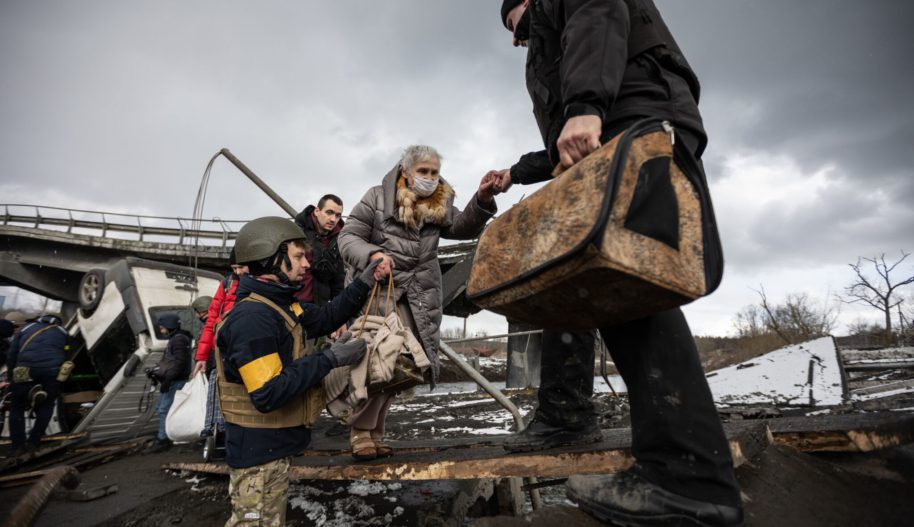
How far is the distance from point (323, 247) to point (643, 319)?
12.5 ft

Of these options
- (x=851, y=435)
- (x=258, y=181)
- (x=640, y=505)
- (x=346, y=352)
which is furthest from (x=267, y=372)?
(x=258, y=181)

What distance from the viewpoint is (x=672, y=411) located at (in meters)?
1.13

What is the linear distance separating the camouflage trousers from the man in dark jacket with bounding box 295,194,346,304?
2.37 meters

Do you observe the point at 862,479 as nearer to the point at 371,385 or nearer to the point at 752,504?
the point at 752,504

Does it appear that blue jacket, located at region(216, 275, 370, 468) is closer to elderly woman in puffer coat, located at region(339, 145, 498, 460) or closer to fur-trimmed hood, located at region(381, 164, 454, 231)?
elderly woman in puffer coat, located at region(339, 145, 498, 460)

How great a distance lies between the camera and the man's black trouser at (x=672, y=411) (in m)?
1.08

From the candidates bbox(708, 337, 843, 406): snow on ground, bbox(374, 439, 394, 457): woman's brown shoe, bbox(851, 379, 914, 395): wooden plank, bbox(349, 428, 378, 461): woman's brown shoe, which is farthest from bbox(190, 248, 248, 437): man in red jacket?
bbox(851, 379, 914, 395): wooden plank

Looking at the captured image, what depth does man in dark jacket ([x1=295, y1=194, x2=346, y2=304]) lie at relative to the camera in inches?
168

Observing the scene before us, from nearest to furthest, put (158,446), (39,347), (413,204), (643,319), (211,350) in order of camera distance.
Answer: (643,319) < (413,204) < (211,350) < (158,446) < (39,347)

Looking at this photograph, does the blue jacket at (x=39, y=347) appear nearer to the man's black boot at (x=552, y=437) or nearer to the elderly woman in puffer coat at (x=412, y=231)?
the elderly woman in puffer coat at (x=412, y=231)

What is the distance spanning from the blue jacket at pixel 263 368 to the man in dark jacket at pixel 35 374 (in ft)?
20.8

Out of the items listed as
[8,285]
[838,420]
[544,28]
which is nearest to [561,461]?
[838,420]

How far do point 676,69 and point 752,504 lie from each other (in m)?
1.47

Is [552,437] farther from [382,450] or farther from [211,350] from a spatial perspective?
[211,350]
